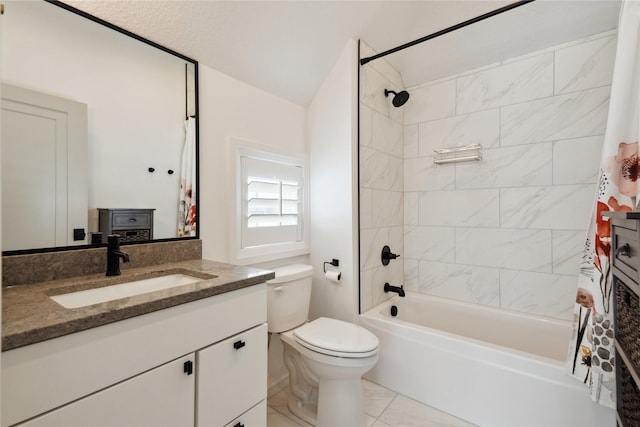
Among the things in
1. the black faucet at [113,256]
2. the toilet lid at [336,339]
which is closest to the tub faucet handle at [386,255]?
the toilet lid at [336,339]

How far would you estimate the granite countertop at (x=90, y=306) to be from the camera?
2.42 feet

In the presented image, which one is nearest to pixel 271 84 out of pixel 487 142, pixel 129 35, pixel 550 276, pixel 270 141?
pixel 270 141

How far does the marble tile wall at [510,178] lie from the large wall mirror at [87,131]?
183cm

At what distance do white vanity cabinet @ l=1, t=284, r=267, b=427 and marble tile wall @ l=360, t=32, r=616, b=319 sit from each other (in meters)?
1.11

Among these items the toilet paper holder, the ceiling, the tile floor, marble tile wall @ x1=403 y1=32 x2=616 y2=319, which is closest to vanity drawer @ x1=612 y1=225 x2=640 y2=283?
marble tile wall @ x1=403 y1=32 x2=616 y2=319

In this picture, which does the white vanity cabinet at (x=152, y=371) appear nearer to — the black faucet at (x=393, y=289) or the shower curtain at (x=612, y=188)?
the black faucet at (x=393, y=289)

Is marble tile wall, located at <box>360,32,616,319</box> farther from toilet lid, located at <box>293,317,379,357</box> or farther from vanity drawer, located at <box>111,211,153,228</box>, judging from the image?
vanity drawer, located at <box>111,211,153,228</box>

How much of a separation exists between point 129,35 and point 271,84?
31.8 inches

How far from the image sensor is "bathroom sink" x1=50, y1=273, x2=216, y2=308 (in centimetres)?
Answer: 108

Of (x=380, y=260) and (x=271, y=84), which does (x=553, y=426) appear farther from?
(x=271, y=84)

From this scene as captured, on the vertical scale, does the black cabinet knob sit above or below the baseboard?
above

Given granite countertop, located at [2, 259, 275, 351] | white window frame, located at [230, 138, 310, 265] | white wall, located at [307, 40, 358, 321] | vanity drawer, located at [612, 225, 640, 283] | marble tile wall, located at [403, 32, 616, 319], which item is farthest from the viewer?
white wall, located at [307, 40, 358, 321]

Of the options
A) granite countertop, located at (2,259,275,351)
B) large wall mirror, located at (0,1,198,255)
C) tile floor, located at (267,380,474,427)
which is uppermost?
large wall mirror, located at (0,1,198,255)

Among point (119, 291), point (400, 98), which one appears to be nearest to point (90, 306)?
point (119, 291)
